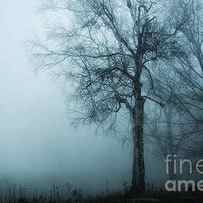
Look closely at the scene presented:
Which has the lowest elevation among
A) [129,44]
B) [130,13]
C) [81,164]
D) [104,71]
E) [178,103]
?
[81,164]

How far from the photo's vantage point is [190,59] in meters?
19.3

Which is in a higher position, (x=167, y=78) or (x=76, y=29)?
(x=76, y=29)

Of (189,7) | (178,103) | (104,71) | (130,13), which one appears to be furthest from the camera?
(189,7)

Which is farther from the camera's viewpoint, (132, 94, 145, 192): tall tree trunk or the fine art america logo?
the fine art america logo

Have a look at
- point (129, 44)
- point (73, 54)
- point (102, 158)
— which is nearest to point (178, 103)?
point (129, 44)

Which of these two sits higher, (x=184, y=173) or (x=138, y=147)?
(x=138, y=147)

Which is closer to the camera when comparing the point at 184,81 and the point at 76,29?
the point at 76,29

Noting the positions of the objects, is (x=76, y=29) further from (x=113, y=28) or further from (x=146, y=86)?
(x=146, y=86)

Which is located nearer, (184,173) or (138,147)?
(138,147)

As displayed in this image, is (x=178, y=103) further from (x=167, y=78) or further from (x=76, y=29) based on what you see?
(x=76, y=29)

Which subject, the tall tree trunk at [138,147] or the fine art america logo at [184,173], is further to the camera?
the fine art america logo at [184,173]

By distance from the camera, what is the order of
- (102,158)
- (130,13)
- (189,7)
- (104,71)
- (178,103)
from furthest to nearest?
(102,158) < (189,7) < (178,103) < (130,13) < (104,71)

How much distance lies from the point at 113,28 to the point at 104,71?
6.88ft

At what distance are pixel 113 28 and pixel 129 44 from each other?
99cm
